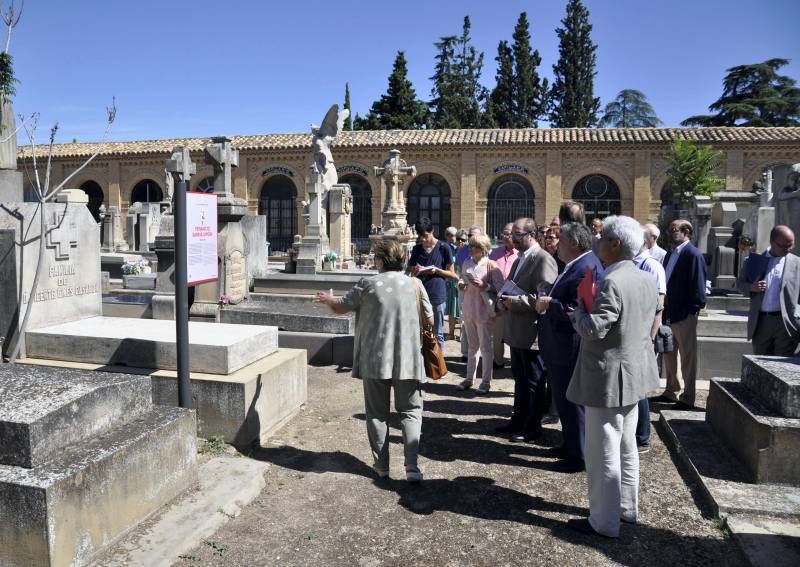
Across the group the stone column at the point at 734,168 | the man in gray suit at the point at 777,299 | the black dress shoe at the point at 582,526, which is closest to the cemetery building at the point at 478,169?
the stone column at the point at 734,168

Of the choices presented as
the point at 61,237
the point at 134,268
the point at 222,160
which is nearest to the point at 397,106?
the point at 134,268

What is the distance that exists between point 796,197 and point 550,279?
5.41 meters

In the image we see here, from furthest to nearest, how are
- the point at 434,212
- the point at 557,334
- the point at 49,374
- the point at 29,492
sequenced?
the point at 434,212 < the point at 557,334 < the point at 49,374 < the point at 29,492

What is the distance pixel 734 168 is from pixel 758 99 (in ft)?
37.8

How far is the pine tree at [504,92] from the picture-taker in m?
40.0

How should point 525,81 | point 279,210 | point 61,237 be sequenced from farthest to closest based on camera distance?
point 525,81 → point 279,210 → point 61,237

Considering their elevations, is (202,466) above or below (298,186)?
below

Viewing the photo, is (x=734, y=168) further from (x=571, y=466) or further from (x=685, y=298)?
(x=571, y=466)

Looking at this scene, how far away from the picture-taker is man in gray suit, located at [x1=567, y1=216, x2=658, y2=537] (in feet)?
10.7

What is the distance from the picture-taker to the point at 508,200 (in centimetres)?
2891

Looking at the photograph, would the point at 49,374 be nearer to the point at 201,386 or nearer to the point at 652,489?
the point at 201,386

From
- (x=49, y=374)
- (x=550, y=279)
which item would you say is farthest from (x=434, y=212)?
(x=49, y=374)

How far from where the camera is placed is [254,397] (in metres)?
4.53

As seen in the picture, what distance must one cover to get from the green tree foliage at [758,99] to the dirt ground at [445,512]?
3563cm
